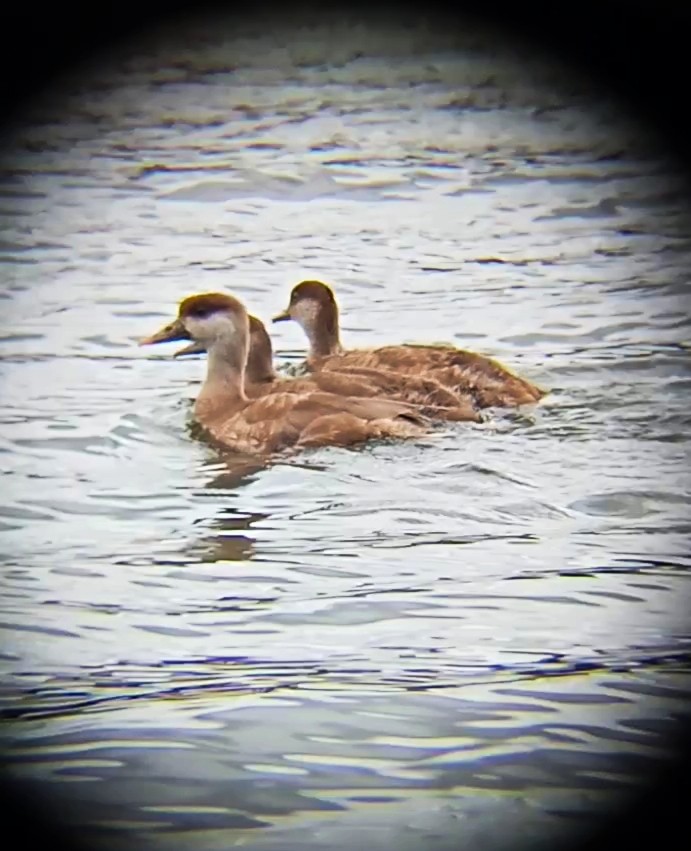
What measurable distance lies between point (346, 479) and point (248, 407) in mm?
511

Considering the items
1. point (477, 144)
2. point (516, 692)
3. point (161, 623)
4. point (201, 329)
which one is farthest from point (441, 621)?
point (477, 144)

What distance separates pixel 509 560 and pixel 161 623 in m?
0.82

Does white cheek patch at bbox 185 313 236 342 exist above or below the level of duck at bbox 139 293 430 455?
above

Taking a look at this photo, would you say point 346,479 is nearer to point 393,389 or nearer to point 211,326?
point 393,389

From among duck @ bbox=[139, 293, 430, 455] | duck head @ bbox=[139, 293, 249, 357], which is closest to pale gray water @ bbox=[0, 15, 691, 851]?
duck @ bbox=[139, 293, 430, 455]

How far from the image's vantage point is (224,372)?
477 cm

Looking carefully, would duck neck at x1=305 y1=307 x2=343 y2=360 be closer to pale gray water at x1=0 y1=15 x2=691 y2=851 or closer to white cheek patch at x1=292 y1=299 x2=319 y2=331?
white cheek patch at x1=292 y1=299 x2=319 y2=331

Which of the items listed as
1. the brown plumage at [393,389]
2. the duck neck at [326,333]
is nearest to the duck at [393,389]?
the brown plumage at [393,389]

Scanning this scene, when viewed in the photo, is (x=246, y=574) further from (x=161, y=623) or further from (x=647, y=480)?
(x=647, y=480)

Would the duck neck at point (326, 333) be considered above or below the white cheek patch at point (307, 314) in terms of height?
below

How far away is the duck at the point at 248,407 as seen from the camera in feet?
14.3

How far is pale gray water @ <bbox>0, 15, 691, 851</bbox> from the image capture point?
8.98 feet

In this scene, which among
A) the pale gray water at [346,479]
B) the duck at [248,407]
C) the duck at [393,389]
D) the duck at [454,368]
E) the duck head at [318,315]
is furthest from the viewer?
the duck head at [318,315]

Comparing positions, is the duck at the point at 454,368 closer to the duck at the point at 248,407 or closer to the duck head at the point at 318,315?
the duck head at the point at 318,315
